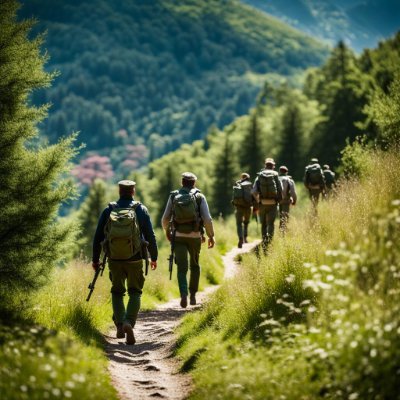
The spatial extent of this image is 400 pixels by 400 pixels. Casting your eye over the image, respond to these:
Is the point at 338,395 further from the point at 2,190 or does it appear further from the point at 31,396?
the point at 2,190

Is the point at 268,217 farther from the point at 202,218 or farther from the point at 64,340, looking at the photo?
the point at 64,340

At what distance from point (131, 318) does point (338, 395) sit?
4759 mm

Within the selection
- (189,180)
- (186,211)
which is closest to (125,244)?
(186,211)

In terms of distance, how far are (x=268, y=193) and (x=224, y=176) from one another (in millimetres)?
41664

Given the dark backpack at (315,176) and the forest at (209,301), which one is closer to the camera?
the forest at (209,301)

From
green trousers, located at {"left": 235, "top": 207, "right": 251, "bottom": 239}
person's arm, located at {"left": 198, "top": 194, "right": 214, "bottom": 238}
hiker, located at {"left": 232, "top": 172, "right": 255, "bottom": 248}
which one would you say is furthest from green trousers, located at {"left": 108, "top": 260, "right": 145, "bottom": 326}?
green trousers, located at {"left": 235, "top": 207, "right": 251, "bottom": 239}

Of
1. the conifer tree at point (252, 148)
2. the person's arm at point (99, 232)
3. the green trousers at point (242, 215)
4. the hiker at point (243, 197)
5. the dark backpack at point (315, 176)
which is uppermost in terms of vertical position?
the dark backpack at point (315, 176)

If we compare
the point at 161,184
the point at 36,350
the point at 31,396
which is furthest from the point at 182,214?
the point at 161,184

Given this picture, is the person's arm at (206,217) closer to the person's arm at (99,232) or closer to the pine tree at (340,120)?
the person's arm at (99,232)

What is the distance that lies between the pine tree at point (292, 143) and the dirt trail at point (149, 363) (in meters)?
45.4

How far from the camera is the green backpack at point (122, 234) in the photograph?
8.78 m

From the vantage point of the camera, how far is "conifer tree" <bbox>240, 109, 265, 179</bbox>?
56.4m

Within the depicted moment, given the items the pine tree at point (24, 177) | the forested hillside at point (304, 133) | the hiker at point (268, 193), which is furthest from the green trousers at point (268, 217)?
the forested hillside at point (304, 133)

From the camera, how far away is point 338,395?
5254 mm
